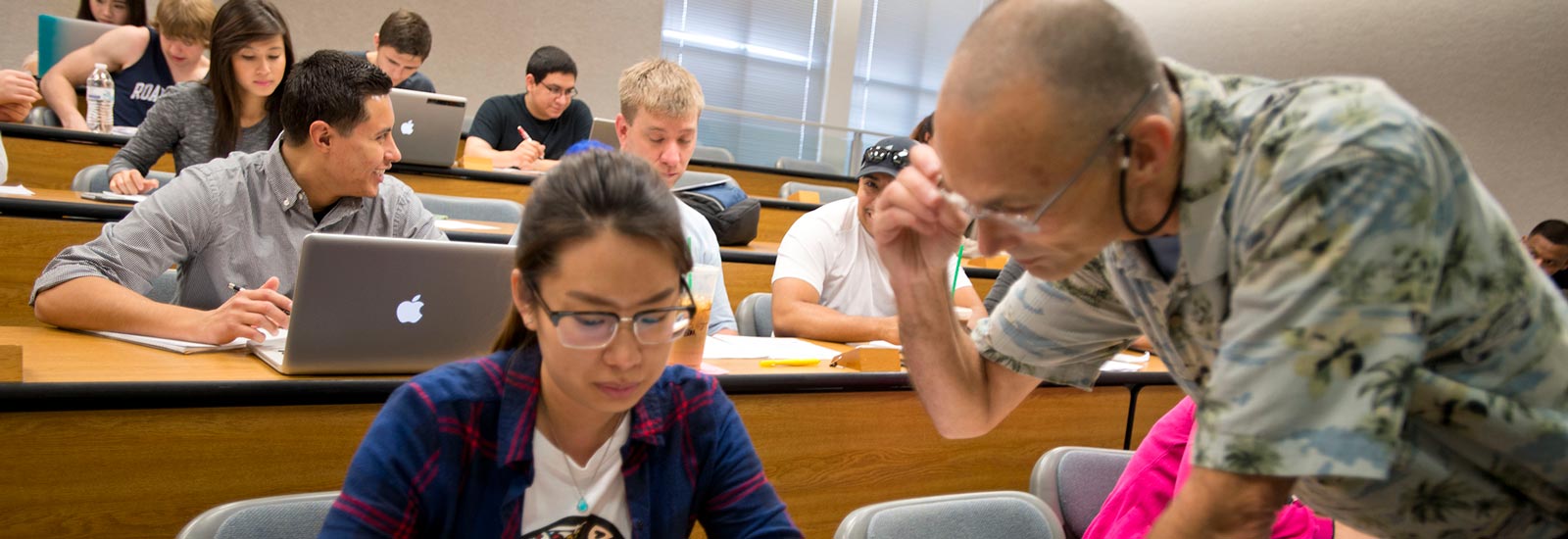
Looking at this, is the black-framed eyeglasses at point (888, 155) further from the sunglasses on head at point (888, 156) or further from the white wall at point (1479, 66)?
the white wall at point (1479, 66)

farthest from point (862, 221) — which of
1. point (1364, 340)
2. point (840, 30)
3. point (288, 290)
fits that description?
point (840, 30)

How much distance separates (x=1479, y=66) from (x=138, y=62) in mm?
7682

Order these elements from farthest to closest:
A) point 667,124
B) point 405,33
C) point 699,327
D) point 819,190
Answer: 1. point 819,190
2. point 405,33
3. point 667,124
4. point 699,327

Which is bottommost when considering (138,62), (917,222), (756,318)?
(756,318)

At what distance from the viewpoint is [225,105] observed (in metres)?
3.16

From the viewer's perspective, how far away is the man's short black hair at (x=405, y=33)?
488 cm

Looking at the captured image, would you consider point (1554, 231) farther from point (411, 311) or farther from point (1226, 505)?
point (1226, 505)

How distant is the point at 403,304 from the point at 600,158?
627 mm

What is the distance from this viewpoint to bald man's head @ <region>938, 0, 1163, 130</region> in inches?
33.8

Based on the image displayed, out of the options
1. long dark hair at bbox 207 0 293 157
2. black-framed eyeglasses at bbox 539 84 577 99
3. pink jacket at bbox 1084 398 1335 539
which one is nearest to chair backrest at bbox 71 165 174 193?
long dark hair at bbox 207 0 293 157

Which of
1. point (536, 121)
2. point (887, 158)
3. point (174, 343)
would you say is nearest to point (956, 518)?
point (174, 343)

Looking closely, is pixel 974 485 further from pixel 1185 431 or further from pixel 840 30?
pixel 840 30

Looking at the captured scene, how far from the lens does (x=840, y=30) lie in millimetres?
9758

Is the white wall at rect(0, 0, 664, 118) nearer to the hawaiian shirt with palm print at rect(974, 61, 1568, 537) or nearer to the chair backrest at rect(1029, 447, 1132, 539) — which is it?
the chair backrest at rect(1029, 447, 1132, 539)
